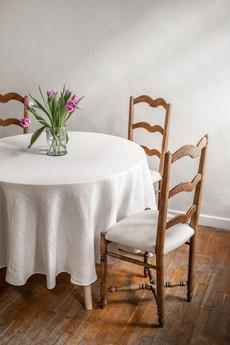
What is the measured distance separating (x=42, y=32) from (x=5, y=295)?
2076 millimetres

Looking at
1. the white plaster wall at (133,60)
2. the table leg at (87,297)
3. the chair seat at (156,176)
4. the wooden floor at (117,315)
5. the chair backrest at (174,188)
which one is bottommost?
the wooden floor at (117,315)

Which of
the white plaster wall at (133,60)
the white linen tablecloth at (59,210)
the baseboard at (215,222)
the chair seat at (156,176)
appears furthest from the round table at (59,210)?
the baseboard at (215,222)

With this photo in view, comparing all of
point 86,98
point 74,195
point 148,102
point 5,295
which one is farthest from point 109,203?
point 86,98

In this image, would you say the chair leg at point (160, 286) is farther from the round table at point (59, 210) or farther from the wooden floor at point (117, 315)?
the round table at point (59, 210)

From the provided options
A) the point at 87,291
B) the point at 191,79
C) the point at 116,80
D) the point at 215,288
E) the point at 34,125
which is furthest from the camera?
the point at 34,125

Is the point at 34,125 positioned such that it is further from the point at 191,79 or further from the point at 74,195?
the point at 74,195

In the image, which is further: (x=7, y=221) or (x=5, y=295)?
(x=5, y=295)

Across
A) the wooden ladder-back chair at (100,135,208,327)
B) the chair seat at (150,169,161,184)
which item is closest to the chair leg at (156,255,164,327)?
the wooden ladder-back chair at (100,135,208,327)

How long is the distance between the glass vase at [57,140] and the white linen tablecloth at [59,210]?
0.13 meters

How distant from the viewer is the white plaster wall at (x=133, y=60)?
3348 mm

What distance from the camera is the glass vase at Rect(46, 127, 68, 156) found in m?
2.80

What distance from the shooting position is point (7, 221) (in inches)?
97.8

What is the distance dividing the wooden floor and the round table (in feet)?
0.70

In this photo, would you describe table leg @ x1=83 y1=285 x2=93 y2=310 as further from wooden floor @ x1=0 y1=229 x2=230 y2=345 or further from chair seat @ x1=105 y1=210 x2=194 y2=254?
chair seat @ x1=105 y1=210 x2=194 y2=254
